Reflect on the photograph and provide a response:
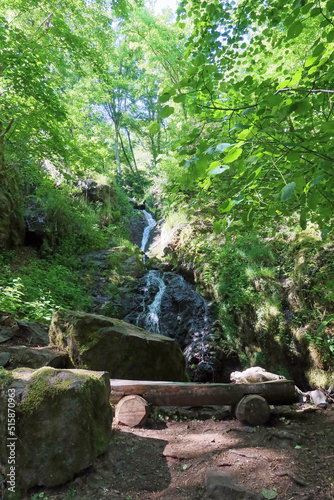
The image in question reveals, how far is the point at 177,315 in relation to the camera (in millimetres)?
8469

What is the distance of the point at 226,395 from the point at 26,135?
304 inches

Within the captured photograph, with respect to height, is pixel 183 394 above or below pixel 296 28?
below

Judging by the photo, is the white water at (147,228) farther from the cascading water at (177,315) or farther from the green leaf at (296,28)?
the green leaf at (296,28)

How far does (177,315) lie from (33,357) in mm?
5243

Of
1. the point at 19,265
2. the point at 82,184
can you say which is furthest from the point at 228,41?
the point at 82,184

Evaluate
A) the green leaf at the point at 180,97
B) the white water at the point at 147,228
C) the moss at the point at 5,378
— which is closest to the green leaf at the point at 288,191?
the green leaf at the point at 180,97

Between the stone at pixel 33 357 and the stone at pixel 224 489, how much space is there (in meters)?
2.80

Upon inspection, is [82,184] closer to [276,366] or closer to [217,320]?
[217,320]

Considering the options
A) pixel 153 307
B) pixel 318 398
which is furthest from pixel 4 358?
pixel 153 307

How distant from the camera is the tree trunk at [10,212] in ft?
27.1

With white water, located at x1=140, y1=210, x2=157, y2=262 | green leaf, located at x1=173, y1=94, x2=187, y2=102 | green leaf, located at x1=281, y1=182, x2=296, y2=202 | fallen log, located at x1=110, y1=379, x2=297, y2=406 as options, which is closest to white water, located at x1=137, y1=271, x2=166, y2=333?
fallen log, located at x1=110, y1=379, x2=297, y2=406

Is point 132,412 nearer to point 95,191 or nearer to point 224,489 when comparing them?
point 224,489

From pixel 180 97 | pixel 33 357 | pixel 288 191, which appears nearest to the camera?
pixel 288 191

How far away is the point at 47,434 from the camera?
200 centimetres
